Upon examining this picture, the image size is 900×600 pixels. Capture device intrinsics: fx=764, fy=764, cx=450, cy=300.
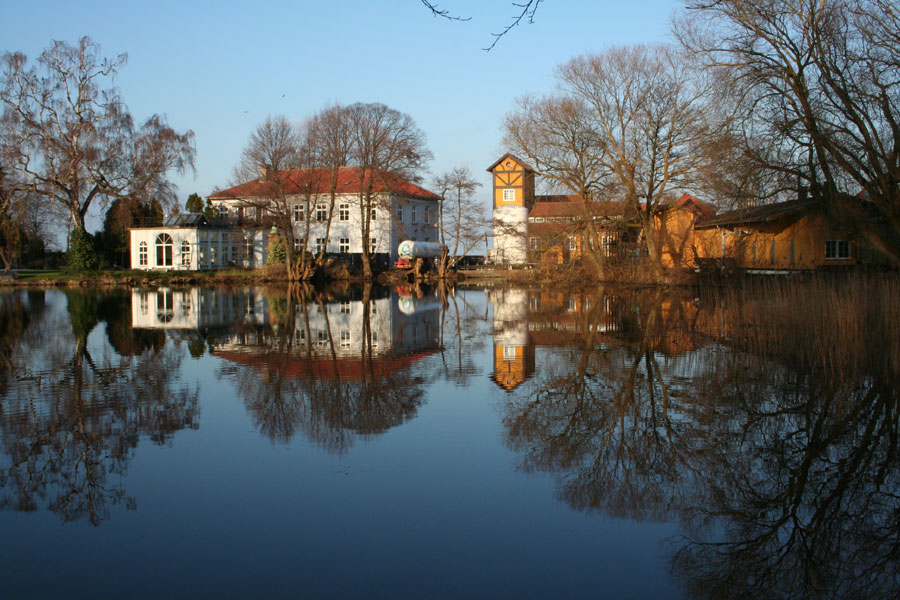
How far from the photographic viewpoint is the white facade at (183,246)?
5722 cm

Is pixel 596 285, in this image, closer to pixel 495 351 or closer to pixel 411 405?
pixel 495 351

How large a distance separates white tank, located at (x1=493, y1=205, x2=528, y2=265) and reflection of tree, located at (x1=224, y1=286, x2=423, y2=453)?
3801 cm

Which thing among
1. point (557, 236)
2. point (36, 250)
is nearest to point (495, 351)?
point (557, 236)

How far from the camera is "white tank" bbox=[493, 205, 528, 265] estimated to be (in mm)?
53250

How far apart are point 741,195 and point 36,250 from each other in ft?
Answer: 230

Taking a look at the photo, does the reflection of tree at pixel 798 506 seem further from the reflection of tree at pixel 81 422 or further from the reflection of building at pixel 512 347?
the reflection of tree at pixel 81 422

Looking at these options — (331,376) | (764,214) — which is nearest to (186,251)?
(764,214)

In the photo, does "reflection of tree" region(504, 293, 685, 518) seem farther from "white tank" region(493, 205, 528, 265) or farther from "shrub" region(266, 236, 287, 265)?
"shrub" region(266, 236, 287, 265)

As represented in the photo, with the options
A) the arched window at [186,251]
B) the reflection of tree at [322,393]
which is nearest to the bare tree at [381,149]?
A: the arched window at [186,251]

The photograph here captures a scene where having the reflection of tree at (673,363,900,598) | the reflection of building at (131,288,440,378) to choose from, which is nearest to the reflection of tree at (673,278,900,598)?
the reflection of tree at (673,363,900,598)

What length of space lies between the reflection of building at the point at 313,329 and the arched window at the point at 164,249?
87.4 ft

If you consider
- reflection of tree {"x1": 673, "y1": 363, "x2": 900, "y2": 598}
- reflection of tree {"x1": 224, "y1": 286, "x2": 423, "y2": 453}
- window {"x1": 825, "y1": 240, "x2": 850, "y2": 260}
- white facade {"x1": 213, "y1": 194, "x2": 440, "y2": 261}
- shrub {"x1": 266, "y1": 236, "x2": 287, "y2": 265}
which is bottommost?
reflection of tree {"x1": 673, "y1": 363, "x2": 900, "y2": 598}

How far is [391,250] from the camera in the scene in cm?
6388

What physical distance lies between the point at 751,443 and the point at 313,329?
13241 millimetres
